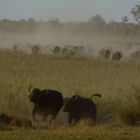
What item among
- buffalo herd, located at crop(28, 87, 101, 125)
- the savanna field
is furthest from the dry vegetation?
buffalo herd, located at crop(28, 87, 101, 125)

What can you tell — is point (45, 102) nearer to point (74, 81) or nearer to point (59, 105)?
point (59, 105)

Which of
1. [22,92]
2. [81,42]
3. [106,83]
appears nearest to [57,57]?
[106,83]

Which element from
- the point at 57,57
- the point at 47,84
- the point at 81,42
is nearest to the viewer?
the point at 47,84

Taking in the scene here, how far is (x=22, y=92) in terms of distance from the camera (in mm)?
21406

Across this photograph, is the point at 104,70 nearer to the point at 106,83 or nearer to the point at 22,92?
the point at 106,83

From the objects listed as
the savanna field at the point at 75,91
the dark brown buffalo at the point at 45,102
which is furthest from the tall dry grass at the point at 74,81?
the dark brown buffalo at the point at 45,102

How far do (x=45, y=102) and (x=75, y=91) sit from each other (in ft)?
12.2

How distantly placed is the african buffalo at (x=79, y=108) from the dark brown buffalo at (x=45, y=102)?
0.27 metres

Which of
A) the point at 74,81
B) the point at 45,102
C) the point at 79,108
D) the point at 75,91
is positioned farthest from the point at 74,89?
the point at 45,102

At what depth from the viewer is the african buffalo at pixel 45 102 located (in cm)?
1911

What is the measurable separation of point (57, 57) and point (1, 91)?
18.8 m

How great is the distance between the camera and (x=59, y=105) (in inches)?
780

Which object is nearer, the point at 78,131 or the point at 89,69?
the point at 78,131

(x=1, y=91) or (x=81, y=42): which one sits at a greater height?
(x=81, y=42)
